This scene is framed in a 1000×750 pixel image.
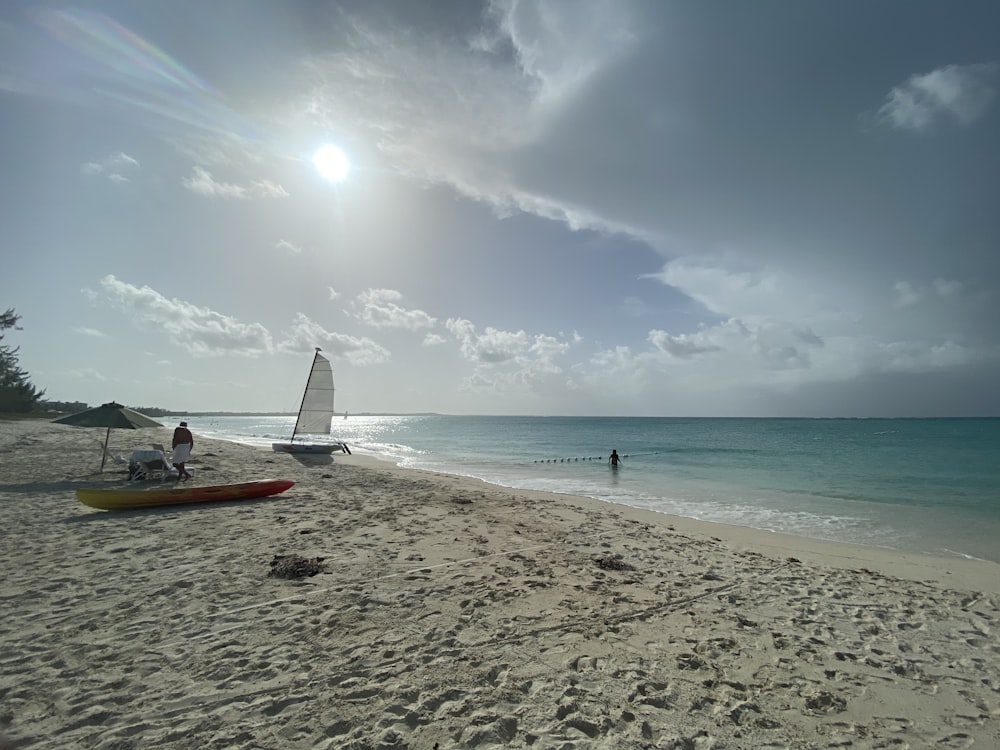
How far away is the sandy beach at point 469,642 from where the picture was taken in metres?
3.83

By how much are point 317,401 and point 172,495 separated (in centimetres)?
2058

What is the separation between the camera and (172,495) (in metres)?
11.7

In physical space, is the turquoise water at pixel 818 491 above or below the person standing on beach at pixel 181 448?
below

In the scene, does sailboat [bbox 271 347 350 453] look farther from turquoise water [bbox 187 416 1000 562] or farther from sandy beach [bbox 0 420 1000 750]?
sandy beach [bbox 0 420 1000 750]

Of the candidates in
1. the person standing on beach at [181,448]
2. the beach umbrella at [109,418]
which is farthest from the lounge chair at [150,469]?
the beach umbrella at [109,418]

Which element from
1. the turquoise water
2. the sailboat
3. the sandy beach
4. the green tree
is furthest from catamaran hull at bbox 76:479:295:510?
the green tree

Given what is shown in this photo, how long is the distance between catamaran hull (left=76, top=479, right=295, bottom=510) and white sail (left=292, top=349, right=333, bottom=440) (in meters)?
18.5

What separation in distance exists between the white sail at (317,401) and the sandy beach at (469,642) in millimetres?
21306

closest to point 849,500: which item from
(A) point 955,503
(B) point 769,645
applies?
(A) point 955,503

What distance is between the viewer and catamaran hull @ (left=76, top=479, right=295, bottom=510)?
1060 cm

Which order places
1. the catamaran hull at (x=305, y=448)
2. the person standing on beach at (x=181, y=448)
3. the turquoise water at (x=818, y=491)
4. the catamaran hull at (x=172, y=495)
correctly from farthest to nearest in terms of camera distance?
the catamaran hull at (x=305, y=448) < the person standing on beach at (x=181, y=448) < the turquoise water at (x=818, y=491) < the catamaran hull at (x=172, y=495)

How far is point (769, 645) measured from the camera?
17.8ft

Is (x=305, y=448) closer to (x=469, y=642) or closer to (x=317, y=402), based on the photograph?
(x=317, y=402)

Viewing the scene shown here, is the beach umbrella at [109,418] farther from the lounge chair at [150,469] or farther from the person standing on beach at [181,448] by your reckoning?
the lounge chair at [150,469]
